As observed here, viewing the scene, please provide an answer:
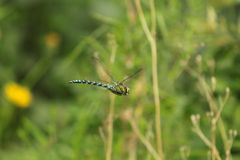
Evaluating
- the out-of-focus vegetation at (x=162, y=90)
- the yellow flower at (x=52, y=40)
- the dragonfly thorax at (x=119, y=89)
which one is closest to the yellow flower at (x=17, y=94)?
the yellow flower at (x=52, y=40)

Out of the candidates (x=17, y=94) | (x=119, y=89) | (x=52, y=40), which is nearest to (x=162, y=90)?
(x=119, y=89)

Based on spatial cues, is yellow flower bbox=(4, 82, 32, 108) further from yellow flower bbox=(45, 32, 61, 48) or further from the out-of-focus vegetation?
the out-of-focus vegetation

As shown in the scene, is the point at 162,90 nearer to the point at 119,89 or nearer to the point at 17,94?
the point at 119,89

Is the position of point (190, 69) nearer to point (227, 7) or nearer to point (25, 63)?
point (227, 7)

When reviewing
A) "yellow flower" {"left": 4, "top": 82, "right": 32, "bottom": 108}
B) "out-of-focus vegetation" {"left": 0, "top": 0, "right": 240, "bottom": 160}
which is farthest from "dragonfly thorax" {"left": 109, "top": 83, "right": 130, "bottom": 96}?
"yellow flower" {"left": 4, "top": 82, "right": 32, "bottom": 108}

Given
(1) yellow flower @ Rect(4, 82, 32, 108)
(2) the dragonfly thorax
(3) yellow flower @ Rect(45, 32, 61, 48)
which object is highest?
(3) yellow flower @ Rect(45, 32, 61, 48)

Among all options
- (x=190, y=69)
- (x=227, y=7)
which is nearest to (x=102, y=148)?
(x=190, y=69)

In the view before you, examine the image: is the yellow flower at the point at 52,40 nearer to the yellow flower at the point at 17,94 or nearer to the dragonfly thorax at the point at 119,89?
the yellow flower at the point at 17,94
